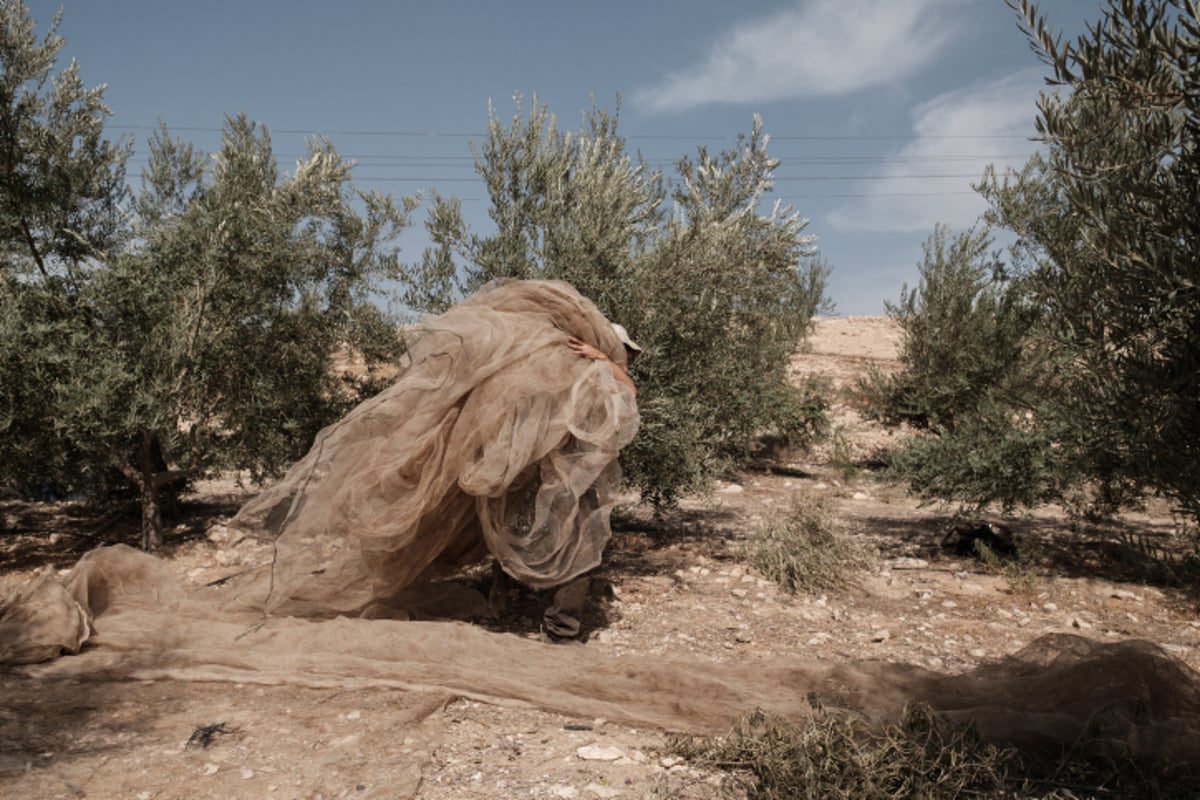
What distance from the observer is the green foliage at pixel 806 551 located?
757 cm

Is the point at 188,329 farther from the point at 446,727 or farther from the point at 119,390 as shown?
the point at 446,727

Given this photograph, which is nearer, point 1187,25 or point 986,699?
point 1187,25

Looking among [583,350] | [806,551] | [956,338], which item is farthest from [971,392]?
[583,350]

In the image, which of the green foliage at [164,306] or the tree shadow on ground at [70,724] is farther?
the green foliage at [164,306]

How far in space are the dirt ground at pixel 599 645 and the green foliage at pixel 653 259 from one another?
1.40 m

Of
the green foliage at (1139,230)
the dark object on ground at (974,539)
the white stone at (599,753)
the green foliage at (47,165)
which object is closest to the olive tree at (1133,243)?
the green foliage at (1139,230)

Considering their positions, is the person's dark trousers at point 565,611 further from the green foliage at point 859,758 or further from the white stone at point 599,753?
the green foliage at point 859,758

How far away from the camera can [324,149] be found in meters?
8.43

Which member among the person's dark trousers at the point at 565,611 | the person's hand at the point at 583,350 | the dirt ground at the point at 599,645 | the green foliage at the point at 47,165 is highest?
the green foliage at the point at 47,165

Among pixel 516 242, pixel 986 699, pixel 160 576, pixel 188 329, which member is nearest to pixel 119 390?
pixel 188 329

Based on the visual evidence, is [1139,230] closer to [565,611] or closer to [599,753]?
[599,753]

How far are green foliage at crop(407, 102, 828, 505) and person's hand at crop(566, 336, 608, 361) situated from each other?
4.92 feet

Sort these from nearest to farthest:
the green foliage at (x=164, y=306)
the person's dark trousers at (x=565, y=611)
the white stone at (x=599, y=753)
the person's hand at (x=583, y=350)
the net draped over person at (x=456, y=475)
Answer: the white stone at (x=599, y=753)
the net draped over person at (x=456, y=475)
the person's dark trousers at (x=565, y=611)
the person's hand at (x=583, y=350)
the green foliage at (x=164, y=306)

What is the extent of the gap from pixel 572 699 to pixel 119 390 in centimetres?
493
